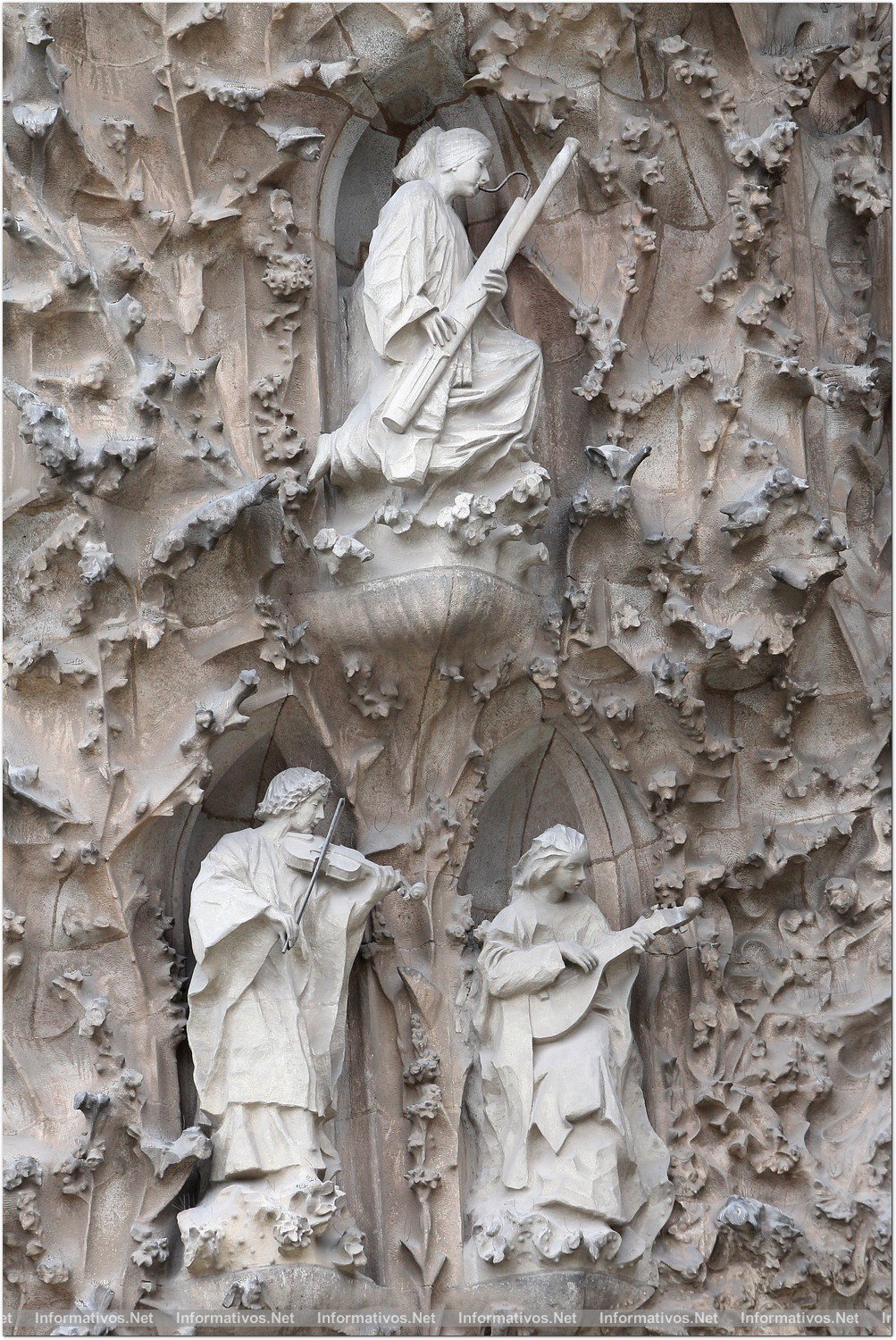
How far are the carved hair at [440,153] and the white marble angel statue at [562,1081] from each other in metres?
2.65

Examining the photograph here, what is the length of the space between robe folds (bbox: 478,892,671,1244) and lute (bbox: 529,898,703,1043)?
18 millimetres

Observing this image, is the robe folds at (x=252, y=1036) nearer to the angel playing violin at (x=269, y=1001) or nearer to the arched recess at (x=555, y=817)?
the angel playing violin at (x=269, y=1001)

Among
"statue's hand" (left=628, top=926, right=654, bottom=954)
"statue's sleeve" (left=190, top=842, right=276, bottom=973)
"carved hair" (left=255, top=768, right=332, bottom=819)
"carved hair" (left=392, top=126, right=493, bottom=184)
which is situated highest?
"carved hair" (left=392, top=126, right=493, bottom=184)

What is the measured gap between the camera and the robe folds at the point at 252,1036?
938cm

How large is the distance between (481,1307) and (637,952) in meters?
1.46

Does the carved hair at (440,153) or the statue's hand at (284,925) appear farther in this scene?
the carved hair at (440,153)

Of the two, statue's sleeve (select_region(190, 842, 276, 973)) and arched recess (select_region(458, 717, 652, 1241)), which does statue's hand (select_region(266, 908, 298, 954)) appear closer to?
statue's sleeve (select_region(190, 842, 276, 973))

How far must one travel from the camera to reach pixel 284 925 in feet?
31.0

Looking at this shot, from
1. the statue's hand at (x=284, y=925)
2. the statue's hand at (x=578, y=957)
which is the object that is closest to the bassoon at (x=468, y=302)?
the statue's hand at (x=284, y=925)

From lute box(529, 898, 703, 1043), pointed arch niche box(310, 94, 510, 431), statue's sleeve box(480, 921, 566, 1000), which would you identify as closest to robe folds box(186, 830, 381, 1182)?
statue's sleeve box(480, 921, 566, 1000)

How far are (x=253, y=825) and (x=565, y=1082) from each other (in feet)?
5.31

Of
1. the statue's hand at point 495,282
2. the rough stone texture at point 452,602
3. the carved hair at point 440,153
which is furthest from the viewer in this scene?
the carved hair at point 440,153

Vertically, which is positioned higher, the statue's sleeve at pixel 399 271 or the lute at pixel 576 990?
the statue's sleeve at pixel 399 271

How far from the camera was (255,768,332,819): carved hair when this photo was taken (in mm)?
9805
